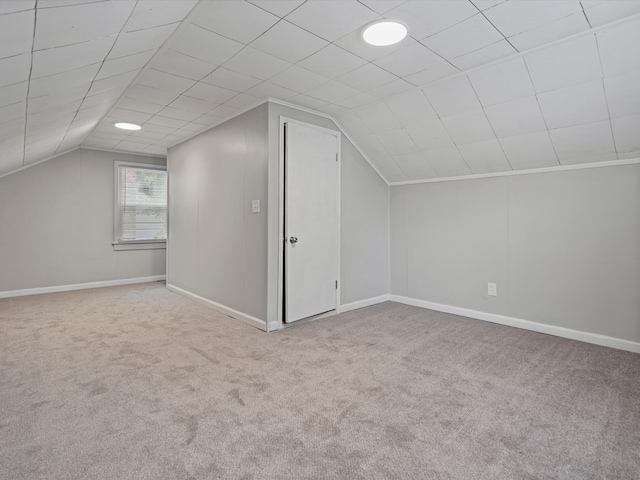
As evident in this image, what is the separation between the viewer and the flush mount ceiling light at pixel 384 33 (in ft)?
6.92

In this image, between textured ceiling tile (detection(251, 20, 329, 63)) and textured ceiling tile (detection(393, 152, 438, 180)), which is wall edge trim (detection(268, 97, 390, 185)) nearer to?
textured ceiling tile (detection(393, 152, 438, 180))

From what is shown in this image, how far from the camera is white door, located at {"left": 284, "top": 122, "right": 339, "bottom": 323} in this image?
349 centimetres

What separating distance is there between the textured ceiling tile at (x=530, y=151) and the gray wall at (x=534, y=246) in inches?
5.6

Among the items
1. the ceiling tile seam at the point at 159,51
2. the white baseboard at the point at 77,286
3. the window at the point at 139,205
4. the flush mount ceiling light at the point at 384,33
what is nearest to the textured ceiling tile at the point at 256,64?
the ceiling tile seam at the point at 159,51

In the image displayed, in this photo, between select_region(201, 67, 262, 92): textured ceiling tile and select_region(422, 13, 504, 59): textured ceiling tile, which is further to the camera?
select_region(201, 67, 262, 92): textured ceiling tile

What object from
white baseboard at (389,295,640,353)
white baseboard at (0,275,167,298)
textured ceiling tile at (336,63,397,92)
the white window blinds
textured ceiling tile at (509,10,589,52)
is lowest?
white baseboard at (389,295,640,353)

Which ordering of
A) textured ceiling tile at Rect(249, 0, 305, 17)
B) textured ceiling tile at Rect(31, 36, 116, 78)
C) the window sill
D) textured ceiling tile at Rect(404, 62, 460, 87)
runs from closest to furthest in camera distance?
textured ceiling tile at Rect(31, 36, 116, 78) → textured ceiling tile at Rect(249, 0, 305, 17) → textured ceiling tile at Rect(404, 62, 460, 87) → the window sill

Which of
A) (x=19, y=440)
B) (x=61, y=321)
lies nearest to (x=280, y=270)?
(x=19, y=440)

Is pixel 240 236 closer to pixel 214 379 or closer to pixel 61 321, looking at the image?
pixel 214 379

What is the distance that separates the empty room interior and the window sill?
605mm

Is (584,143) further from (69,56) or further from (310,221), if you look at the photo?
(69,56)

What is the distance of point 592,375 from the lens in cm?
240

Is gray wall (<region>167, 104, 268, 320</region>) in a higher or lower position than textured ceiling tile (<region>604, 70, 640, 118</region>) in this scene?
lower

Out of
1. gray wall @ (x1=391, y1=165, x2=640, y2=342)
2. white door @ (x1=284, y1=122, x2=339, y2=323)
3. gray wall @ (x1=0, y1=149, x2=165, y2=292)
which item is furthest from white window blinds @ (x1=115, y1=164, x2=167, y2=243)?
gray wall @ (x1=391, y1=165, x2=640, y2=342)
